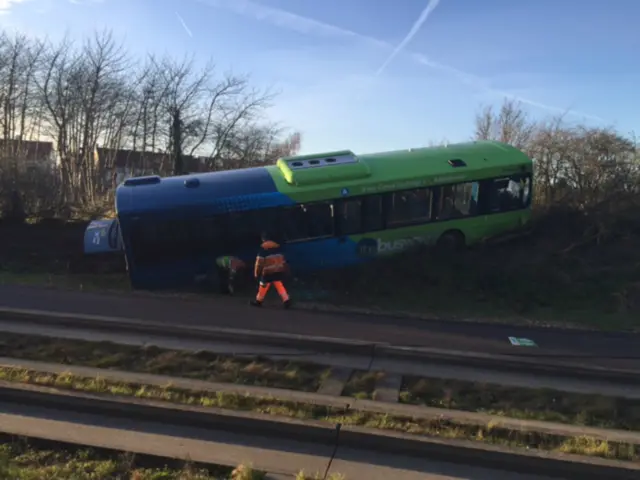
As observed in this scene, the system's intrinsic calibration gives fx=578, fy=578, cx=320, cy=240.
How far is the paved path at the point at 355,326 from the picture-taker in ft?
30.2

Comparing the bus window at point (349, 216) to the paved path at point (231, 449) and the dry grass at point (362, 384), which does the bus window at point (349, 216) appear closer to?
the dry grass at point (362, 384)

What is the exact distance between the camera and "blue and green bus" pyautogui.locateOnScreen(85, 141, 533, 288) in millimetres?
13727

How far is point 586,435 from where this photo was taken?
19.5ft

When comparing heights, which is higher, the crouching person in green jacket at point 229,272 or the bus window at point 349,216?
the bus window at point 349,216

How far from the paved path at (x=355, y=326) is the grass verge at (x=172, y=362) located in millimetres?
1666

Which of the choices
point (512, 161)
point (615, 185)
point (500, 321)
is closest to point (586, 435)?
point (500, 321)

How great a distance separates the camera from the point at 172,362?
8.01 m

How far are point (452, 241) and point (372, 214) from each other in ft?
7.68

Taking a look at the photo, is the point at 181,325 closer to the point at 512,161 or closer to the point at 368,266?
the point at 368,266

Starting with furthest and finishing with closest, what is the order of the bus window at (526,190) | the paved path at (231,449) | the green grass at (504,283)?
the bus window at (526,190) → the green grass at (504,283) → the paved path at (231,449)

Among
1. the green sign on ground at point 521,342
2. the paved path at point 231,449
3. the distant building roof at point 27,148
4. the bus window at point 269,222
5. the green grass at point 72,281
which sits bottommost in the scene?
the green grass at point 72,281

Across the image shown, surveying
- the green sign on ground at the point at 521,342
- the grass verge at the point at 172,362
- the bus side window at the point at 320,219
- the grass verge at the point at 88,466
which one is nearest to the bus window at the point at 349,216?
the bus side window at the point at 320,219

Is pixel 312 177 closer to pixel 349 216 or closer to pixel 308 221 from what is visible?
pixel 308 221

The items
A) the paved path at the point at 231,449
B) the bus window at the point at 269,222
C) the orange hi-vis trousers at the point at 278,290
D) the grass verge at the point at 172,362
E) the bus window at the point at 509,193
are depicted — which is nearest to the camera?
the paved path at the point at 231,449
